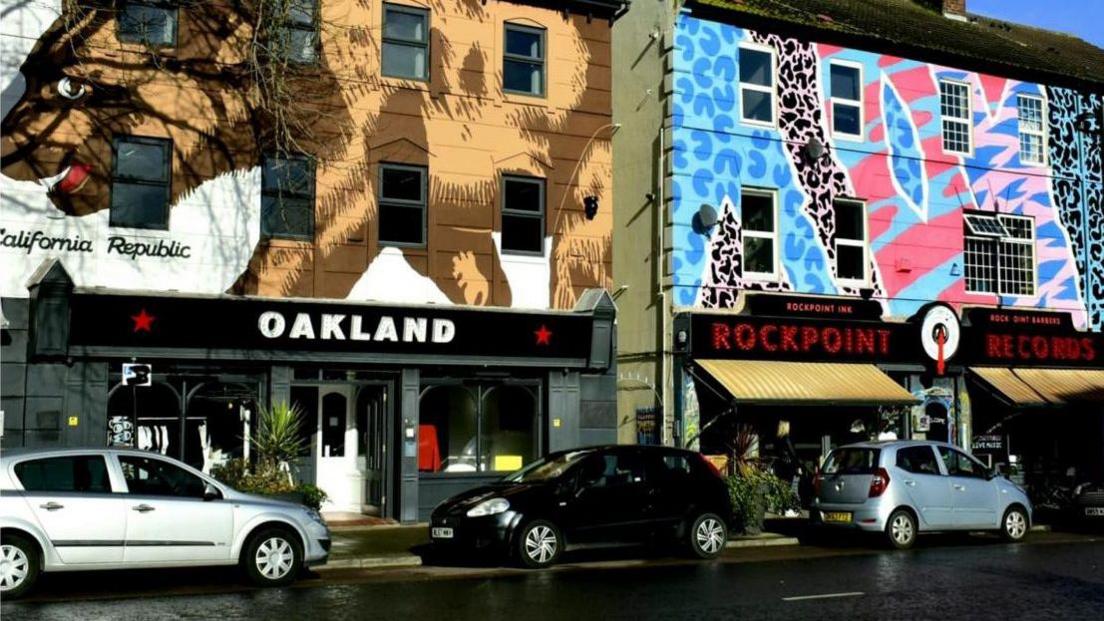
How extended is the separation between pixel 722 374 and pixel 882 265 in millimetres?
4951

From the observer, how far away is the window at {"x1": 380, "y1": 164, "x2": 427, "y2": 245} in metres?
20.1

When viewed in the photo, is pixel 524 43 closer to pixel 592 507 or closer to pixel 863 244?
pixel 863 244

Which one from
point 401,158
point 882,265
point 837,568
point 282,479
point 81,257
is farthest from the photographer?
point 882,265

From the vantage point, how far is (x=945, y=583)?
1314 centimetres

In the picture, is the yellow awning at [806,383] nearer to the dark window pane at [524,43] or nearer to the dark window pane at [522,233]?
the dark window pane at [522,233]

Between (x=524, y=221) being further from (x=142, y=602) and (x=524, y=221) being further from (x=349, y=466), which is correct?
(x=142, y=602)

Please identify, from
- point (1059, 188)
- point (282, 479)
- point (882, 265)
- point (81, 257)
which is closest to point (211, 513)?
point (282, 479)

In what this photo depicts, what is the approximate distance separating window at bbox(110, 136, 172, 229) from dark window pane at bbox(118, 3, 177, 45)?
157 cm

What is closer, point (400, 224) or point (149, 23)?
point (149, 23)

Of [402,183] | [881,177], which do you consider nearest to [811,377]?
[881,177]

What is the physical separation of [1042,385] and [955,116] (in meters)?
6.01

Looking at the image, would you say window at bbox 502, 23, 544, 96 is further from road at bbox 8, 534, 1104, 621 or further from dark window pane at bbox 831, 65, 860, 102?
road at bbox 8, 534, 1104, 621

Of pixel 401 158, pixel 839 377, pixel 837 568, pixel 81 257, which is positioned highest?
pixel 401 158

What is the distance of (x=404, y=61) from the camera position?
2050 cm
